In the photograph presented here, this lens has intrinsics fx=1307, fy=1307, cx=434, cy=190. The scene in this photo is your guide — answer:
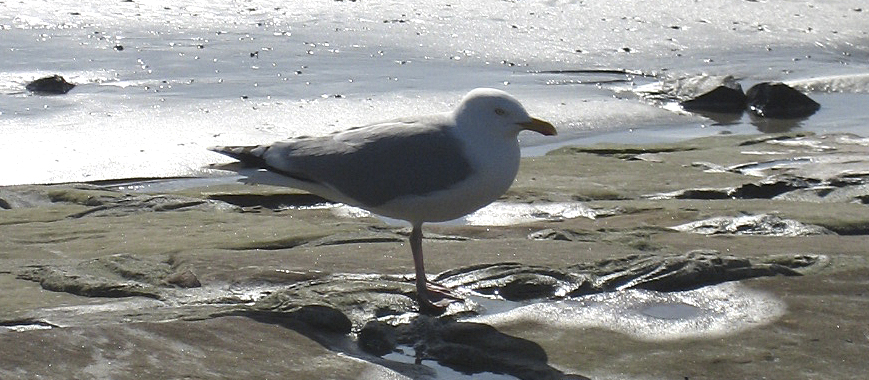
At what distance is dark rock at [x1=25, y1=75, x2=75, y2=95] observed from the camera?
9.59 meters

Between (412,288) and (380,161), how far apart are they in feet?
1.58

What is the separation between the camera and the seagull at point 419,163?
4648 mm

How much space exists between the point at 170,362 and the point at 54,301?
76 cm

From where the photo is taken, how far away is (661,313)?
14.6 feet

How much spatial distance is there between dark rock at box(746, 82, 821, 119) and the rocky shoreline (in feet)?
10.3

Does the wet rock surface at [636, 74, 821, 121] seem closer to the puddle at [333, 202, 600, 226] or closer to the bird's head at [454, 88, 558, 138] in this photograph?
the puddle at [333, 202, 600, 226]

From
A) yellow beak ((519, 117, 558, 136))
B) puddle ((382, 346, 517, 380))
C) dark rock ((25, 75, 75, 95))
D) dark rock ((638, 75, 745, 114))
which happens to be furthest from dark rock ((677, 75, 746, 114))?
puddle ((382, 346, 517, 380))

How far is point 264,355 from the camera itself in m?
3.91

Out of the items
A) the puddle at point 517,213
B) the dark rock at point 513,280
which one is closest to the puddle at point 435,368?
the dark rock at point 513,280

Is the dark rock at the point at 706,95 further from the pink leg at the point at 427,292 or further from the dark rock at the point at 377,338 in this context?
the dark rock at the point at 377,338

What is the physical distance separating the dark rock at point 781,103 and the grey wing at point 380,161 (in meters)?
5.79

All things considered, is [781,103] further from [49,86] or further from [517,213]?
[49,86]

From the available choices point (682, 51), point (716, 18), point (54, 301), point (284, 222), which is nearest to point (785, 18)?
point (716, 18)

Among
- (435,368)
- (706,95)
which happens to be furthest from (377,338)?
(706,95)
